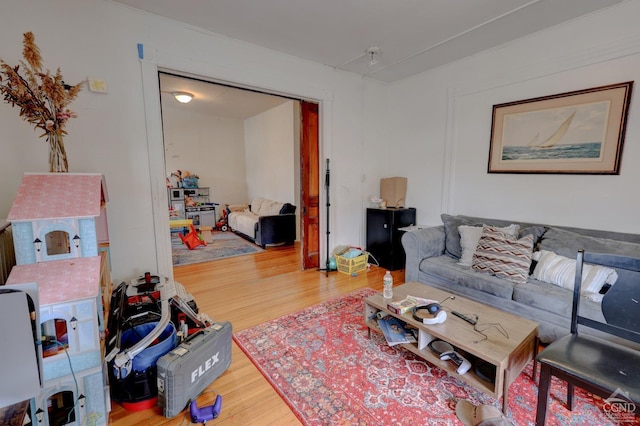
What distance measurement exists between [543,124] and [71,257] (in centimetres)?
403

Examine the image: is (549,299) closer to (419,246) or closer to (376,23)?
(419,246)

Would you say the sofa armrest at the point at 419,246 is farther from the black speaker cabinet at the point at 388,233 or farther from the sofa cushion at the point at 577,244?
the sofa cushion at the point at 577,244

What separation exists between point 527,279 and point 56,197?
3392mm

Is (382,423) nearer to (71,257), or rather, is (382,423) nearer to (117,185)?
(71,257)

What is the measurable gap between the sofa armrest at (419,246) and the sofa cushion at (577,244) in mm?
944

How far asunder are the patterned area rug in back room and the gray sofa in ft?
9.96

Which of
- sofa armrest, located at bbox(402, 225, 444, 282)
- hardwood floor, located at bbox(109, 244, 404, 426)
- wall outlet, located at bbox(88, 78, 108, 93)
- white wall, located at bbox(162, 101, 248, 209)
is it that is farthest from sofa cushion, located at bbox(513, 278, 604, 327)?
white wall, located at bbox(162, 101, 248, 209)

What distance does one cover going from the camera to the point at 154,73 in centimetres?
260

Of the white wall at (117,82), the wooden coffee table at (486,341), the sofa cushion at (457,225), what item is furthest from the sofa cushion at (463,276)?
the white wall at (117,82)

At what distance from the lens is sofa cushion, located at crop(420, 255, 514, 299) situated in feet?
7.94

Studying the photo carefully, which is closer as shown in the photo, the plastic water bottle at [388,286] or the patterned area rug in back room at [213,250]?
the plastic water bottle at [388,286]

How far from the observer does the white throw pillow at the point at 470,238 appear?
9.41 ft

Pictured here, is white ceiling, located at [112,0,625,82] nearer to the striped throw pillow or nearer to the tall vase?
the tall vase

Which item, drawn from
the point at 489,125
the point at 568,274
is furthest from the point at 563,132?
the point at 568,274
